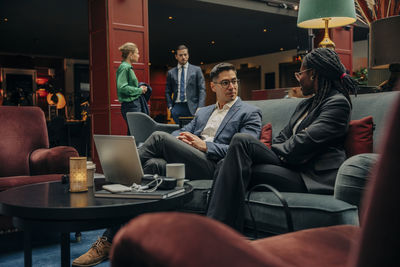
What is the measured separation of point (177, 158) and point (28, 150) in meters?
1.26

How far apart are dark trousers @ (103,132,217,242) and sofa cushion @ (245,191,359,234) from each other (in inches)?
21.3

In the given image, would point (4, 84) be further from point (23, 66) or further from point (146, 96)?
point (146, 96)

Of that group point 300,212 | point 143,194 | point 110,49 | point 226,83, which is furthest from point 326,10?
point 110,49

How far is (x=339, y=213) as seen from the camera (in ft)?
5.08

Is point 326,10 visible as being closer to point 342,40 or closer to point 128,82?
point 128,82

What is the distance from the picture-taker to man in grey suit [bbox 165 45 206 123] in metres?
5.59

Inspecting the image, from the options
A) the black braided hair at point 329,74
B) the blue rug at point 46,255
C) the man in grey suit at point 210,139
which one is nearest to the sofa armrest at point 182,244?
the blue rug at point 46,255

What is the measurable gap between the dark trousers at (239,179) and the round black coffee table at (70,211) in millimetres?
363

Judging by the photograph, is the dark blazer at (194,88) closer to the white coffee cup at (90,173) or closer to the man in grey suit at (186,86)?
the man in grey suit at (186,86)

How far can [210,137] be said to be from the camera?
2.78 m

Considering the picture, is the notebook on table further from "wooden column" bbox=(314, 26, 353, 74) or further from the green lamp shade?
"wooden column" bbox=(314, 26, 353, 74)

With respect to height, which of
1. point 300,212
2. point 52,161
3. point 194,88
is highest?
point 194,88

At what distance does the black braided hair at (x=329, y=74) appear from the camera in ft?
6.92

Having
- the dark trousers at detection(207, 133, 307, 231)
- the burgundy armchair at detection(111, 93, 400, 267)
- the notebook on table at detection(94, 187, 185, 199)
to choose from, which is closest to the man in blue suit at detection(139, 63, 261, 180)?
the dark trousers at detection(207, 133, 307, 231)
